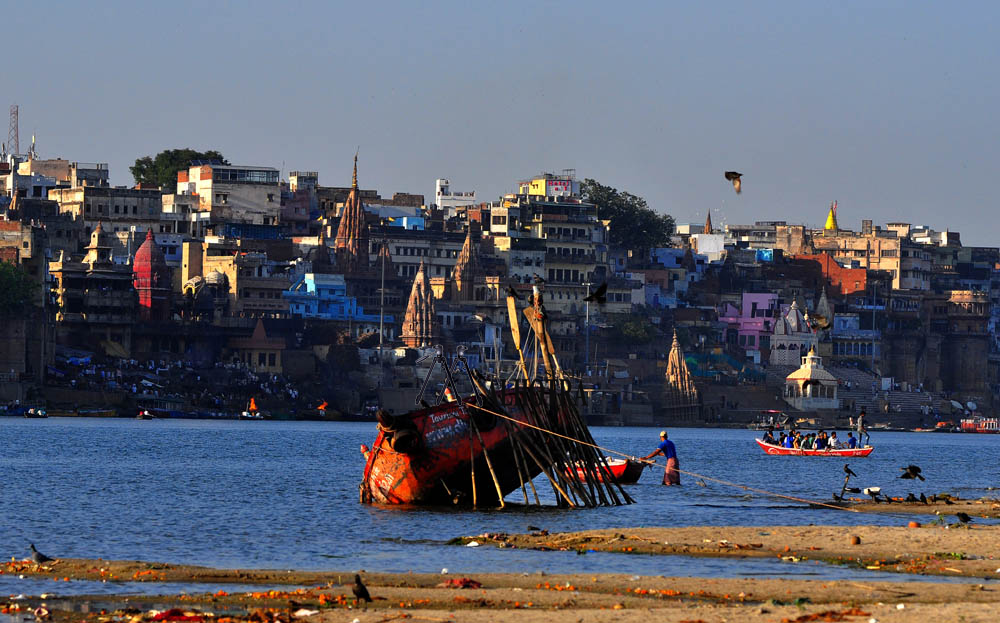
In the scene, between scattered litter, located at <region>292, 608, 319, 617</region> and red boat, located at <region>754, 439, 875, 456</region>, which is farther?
red boat, located at <region>754, 439, 875, 456</region>

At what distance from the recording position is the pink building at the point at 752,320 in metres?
185

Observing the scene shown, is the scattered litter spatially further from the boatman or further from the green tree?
the green tree

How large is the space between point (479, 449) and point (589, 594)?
53.1 feet

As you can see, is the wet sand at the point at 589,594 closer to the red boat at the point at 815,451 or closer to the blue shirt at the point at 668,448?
the blue shirt at the point at 668,448

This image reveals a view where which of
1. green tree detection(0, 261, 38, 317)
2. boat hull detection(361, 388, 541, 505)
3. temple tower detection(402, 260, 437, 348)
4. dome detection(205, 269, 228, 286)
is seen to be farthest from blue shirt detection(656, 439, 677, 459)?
temple tower detection(402, 260, 437, 348)

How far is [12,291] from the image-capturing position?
130 metres

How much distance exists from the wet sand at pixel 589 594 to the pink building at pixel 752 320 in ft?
492

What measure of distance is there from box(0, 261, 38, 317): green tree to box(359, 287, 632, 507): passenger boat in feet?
287

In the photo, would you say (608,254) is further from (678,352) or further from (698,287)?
(678,352)

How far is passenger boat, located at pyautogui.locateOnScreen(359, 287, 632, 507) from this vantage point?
145 ft

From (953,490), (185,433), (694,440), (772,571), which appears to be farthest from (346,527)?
(694,440)

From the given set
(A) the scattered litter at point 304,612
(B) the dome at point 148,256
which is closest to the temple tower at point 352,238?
(B) the dome at point 148,256

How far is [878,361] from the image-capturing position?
184625 mm

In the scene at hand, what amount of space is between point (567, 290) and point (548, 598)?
145851mm
